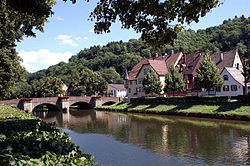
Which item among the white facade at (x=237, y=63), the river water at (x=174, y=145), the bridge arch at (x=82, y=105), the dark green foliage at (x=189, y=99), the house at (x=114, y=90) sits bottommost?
the river water at (x=174, y=145)

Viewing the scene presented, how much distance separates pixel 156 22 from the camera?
33.0 ft

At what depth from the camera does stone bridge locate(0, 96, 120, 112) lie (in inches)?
3044

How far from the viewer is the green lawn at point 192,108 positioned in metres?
46.2

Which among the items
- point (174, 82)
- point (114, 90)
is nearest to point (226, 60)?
point (174, 82)

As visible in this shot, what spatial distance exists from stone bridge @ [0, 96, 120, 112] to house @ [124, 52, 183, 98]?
6416 mm

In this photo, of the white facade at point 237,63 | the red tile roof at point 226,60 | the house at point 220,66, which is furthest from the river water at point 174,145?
the white facade at point 237,63

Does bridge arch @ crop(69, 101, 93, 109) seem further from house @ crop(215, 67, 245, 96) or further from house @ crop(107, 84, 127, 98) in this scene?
house @ crop(215, 67, 245, 96)

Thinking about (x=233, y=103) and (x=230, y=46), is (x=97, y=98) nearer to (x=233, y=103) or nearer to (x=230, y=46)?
(x=233, y=103)

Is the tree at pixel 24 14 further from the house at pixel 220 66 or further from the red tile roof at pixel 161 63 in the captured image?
the red tile roof at pixel 161 63

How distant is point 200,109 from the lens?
52312 millimetres

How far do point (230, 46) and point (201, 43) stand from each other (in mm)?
11333

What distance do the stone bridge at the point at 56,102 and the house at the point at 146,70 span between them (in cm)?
642

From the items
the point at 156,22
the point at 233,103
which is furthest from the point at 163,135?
→ the point at 156,22

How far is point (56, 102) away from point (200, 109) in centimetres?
4167
